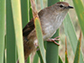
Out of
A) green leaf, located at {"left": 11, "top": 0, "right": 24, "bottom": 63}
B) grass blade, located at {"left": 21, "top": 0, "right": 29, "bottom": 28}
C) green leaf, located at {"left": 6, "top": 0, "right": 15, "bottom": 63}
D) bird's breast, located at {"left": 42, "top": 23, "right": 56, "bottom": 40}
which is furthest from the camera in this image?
bird's breast, located at {"left": 42, "top": 23, "right": 56, "bottom": 40}

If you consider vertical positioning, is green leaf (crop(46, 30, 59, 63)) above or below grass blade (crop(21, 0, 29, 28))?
below

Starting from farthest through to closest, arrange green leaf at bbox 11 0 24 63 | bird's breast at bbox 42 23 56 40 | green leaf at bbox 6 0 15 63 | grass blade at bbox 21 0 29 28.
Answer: bird's breast at bbox 42 23 56 40 → grass blade at bbox 21 0 29 28 → green leaf at bbox 6 0 15 63 → green leaf at bbox 11 0 24 63

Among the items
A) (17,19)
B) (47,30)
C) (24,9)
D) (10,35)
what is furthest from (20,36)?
(47,30)

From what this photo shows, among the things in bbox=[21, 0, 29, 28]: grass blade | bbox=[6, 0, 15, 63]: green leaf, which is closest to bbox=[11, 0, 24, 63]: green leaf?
bbox=[6, 0, 15, 63]: green leaf

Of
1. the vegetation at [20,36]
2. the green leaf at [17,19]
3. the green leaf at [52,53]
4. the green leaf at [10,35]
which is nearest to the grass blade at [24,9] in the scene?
the vegetation at [20,36]

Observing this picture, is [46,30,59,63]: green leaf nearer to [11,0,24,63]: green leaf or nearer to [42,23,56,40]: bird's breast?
[42,23,56,40]: bird's breast

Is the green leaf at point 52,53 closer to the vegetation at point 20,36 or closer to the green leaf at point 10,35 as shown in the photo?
the vegetation at point 20,36

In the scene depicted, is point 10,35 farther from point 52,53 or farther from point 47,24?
point 47,24
